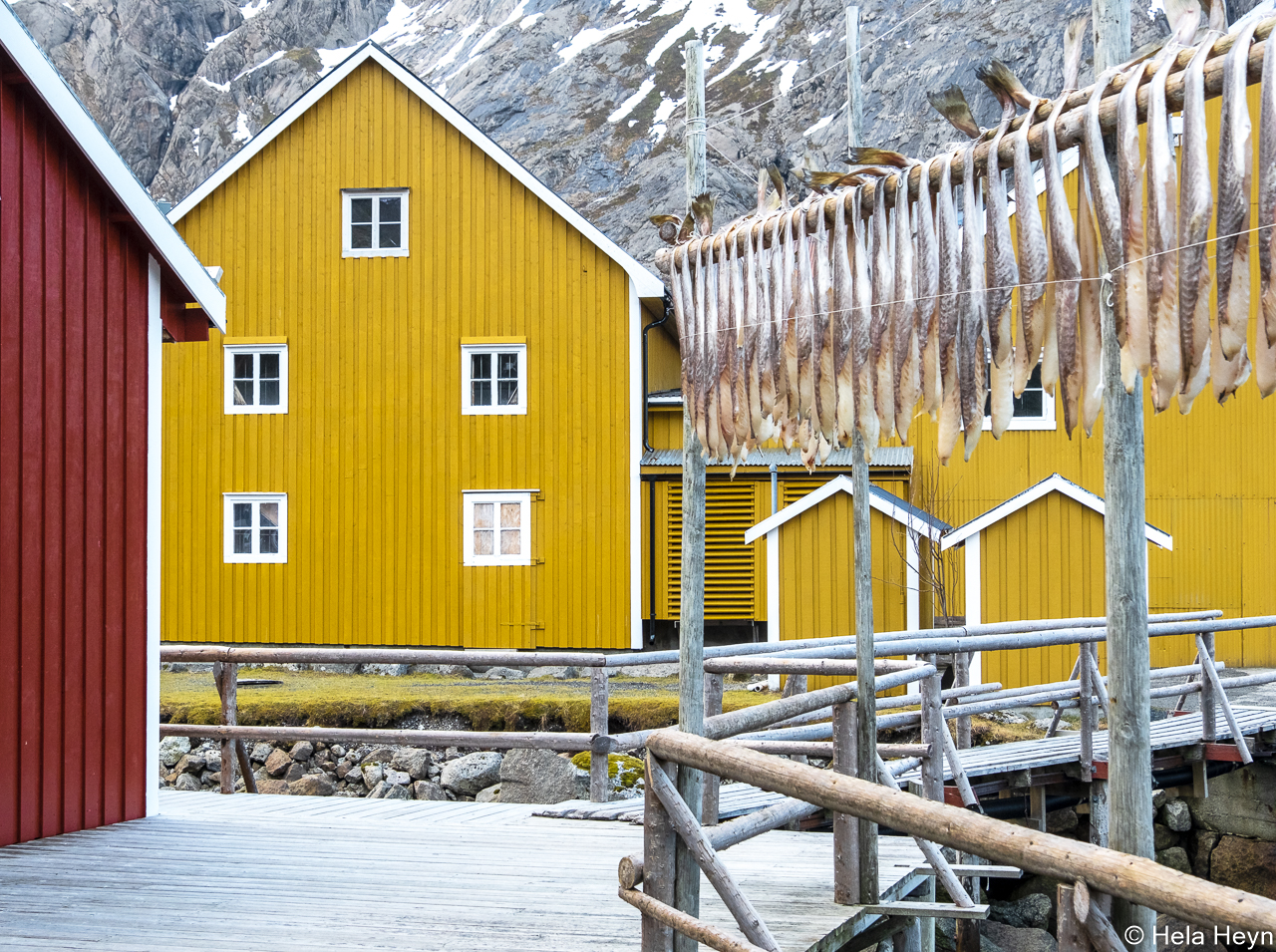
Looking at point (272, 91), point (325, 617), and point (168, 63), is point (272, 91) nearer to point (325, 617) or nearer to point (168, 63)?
point (168, 63)

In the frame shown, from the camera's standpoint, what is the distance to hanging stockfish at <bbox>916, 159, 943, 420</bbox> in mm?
2709

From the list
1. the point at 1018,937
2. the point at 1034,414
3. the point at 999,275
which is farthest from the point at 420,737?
the point at 1034,414

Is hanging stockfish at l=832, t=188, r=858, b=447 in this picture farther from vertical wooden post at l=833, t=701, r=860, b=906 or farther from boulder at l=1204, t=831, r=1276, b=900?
boulder at l=1204, t=831, r=1276, b=900

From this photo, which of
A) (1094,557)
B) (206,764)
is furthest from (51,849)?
(1094,557)

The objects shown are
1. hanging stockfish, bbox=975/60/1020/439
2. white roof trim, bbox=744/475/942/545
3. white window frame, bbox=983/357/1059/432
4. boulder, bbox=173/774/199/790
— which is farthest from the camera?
white window frame, bbox=983/357/1059/432

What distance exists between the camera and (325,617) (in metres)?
17.5


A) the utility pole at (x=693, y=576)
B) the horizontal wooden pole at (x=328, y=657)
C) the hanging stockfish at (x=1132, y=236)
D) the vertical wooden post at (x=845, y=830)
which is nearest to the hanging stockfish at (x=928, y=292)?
the hanging stockfish at (x=1132, y=236)

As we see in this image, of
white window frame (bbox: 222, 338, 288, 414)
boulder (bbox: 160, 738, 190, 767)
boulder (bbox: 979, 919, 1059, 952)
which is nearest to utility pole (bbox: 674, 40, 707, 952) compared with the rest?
boulder (bbox: 979, 919, 1059, 952)

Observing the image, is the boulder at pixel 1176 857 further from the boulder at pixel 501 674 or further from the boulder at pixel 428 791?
the boulder at pixel 501 674

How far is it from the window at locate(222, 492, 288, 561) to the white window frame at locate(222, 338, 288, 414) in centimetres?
132

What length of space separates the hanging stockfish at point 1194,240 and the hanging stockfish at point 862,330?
34.1 inches

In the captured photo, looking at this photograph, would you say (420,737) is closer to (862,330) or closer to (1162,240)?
(862,330)

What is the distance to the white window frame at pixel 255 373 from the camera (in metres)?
17.8

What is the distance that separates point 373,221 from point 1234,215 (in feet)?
55.6
